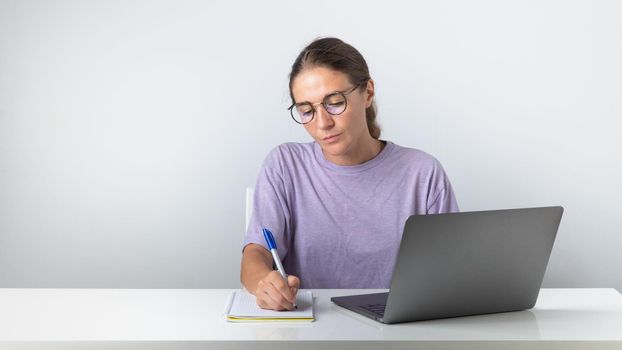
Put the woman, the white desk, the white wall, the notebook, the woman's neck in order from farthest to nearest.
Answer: the white wall < the woman's neck < the woman < the notebook < the white desk

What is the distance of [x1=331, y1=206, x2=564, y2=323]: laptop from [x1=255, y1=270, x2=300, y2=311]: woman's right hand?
12 centimetres

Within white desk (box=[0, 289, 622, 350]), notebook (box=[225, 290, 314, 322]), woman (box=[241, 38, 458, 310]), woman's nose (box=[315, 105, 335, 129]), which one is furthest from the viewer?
woman (box=[241, 38, 458, 310])

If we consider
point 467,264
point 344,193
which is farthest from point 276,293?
point 344,193

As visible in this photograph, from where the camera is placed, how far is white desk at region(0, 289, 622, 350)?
118 centimetres

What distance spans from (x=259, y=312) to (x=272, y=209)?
0.62 meters

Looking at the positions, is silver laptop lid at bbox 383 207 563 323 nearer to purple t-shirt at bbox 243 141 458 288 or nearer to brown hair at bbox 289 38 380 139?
purple t-shirt at bbox 243 141 458 288

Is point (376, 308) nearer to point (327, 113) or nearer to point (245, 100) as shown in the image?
point (327, 113)

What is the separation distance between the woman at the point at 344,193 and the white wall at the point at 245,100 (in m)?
0.66

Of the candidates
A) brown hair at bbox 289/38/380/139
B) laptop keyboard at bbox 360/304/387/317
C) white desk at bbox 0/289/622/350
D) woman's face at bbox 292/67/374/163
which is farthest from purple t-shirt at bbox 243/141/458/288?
laptop keyboard at bbox 360/304/387/317

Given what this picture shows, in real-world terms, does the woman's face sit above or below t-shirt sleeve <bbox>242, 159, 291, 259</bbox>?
above

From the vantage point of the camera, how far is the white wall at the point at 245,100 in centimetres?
268

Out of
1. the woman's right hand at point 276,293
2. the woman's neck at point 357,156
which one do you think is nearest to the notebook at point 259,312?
the woman's right hand at point 276,293

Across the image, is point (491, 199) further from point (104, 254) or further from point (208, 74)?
→ point (104, 254)

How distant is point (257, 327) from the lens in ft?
4.18
